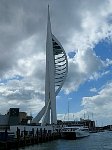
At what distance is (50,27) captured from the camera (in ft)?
364

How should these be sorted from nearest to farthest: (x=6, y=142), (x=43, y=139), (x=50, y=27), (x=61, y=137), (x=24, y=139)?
(x=6, y=142) → (x=24, y=139) → (x=43, y=139) → (x=61, y=137) → (x=50, y=27)

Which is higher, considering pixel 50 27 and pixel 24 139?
pixel 50 27

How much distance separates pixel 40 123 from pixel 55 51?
24636mm

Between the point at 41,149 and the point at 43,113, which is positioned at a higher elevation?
the point at 43,113

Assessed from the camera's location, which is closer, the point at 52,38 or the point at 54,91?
the point at 54,91

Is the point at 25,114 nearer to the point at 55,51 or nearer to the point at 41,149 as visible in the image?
the point at 55,51

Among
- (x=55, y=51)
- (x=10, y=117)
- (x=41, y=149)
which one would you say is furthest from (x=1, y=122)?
(x=41, y=149)

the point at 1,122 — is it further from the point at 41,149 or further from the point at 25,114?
the point at 41,149

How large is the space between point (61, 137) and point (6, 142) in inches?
1760

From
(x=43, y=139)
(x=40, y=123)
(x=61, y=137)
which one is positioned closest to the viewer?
(x=43, y=139)

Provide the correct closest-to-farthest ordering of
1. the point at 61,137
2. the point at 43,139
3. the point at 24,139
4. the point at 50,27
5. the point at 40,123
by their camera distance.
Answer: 1. the point at 24,139
2. the point at 43,139
3. the point at 61,137
4. the point at 40,123
5. the point at 50,27

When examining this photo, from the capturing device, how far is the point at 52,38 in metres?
111

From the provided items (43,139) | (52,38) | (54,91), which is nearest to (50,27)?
(52,38)

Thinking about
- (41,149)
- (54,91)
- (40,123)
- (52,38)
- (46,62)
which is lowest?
(41,149)
